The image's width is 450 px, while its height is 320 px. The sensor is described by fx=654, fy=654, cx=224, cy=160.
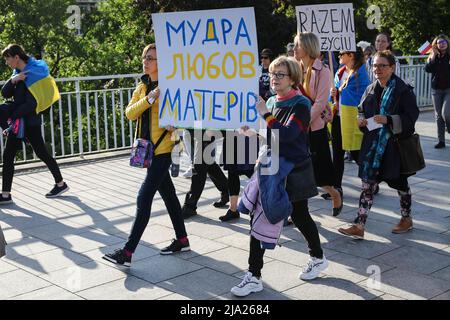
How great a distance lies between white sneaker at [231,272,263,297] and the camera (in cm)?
451

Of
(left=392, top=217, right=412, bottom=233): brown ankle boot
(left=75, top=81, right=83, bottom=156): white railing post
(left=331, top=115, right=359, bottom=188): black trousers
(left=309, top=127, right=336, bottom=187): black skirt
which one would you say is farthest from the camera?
(left=75, top=81, right=83, bottom=156): white railing post

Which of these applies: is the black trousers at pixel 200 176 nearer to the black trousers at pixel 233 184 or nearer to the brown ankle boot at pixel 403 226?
the black trousers at pixel 233 184

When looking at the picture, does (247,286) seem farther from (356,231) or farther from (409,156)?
(409,156)

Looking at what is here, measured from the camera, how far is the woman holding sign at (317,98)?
5.69 m

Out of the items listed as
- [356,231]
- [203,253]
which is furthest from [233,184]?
→ [356,231]

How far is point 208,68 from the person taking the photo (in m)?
4.88

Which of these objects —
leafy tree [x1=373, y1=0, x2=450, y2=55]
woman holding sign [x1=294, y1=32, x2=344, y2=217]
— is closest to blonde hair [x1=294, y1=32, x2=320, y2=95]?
woman holding sign [x1=294, y1=32, x2=344, y2=217]

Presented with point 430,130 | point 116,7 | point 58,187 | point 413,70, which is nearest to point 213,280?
point 58,187

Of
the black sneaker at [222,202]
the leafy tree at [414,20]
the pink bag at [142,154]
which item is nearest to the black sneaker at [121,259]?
the pink bag at [142,154]

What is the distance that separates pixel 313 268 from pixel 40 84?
4.21 meters

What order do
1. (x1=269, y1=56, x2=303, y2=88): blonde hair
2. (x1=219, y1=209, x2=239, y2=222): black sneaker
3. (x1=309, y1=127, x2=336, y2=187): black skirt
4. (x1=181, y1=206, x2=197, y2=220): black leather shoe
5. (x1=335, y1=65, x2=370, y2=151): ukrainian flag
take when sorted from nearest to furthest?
1. (x1=269, y1=56, x2=303, y2=88): blonde hair
2. (x1=309, y1=127, x2=336, y2=187): black skirt
3. (x1=219, y1=209, x2=239, y2=222): black sneaker
4. (x1=181, y1=206, x2=197, y2=220): black leather shoe
5. (x1=335, y1=65, x2=370, y2=151): ukrainian flag

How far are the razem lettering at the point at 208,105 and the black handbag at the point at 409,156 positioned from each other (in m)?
1.77

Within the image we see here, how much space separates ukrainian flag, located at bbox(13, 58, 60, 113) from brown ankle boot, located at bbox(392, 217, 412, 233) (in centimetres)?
414

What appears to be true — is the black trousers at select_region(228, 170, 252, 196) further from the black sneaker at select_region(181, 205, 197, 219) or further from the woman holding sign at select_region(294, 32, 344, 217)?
the woman holding sign at select_region(294, 32, 344, 217)
